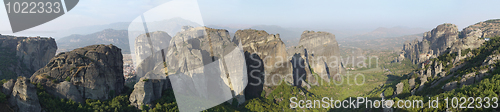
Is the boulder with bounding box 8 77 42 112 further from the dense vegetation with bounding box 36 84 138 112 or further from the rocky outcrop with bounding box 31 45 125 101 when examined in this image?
the rocky outcrop with bounding box 31 45 125 101

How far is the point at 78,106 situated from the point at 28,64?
3665 cm

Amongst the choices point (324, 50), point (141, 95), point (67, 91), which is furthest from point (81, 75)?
point (324, 50)

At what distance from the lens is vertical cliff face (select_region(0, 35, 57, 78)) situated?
40.4 m

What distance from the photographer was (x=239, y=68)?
4028 centimetres

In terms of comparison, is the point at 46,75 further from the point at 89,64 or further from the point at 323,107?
the point at 323,107

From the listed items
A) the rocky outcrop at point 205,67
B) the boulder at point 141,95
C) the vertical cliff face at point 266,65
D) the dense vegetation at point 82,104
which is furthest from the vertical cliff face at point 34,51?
the vertical cliff face at point 266,65


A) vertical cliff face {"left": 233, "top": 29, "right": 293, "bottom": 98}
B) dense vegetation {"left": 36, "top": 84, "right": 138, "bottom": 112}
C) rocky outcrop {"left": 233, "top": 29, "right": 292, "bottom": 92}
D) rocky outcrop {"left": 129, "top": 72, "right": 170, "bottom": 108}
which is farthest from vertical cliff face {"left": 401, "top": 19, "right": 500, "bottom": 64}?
dense vegetation {"left": 36, "top": 84, "right": 138, "bottom": 112}

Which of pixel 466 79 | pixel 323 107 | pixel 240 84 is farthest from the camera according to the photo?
pixel 323 107

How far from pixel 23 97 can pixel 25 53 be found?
124 feet

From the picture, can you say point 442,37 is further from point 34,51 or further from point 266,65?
point 34,51

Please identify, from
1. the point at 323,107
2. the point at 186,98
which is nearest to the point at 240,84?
the point at 186,98

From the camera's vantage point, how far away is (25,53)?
42688 millimetres

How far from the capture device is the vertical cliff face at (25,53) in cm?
4038

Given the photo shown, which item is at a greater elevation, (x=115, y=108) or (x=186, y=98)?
(x=115, y=108)
